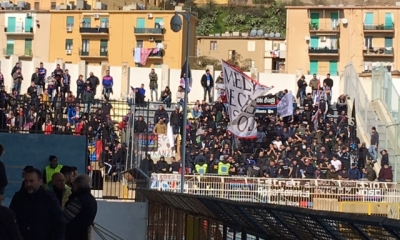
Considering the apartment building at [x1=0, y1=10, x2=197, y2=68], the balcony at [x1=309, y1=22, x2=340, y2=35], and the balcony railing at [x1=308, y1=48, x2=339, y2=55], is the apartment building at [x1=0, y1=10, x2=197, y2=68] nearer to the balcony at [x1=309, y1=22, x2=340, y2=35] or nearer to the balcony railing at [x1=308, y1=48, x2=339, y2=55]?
the balcony railing at [x1=308, y1=48, x2=339, y2=55]

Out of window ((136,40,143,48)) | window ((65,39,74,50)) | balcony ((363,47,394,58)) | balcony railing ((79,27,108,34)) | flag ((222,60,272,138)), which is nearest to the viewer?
flag ((222,60,272,138))

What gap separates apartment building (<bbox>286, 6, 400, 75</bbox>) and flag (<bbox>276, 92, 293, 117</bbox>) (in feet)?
165

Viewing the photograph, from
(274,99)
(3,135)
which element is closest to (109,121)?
(3,135)

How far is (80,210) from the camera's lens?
11617mm

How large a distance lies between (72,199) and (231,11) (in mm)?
126852

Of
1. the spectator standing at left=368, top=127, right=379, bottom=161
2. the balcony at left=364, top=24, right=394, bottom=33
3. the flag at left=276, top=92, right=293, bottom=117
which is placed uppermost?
the balcony at left=364, top=24, right=394, bottom=33

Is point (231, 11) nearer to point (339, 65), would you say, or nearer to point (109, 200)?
point (339, 65)

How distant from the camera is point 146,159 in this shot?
23750 millimetres

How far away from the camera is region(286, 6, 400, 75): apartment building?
92.8 m

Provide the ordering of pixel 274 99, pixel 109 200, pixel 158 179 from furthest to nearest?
pixel 274 99 → pixel 158 179 → pixel 109 200

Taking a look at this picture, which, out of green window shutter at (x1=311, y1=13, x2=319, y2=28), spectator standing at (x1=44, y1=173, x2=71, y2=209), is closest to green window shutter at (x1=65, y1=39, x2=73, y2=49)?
green window shutter at (x1=311, y1=13, x2=319, y2=28)

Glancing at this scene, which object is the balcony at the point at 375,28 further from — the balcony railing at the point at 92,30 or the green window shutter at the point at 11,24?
the green window shutter at the point at 11,24

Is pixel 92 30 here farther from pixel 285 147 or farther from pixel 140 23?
pixel 285 147

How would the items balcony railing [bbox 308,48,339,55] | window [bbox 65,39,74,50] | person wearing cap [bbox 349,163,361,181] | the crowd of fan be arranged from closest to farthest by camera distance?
person wearing cap [bbox 349,163,361,181] → the crowd of fan → balcony railing [bbox 308,48,339,55] → window [bbox 65,39,74,50]
